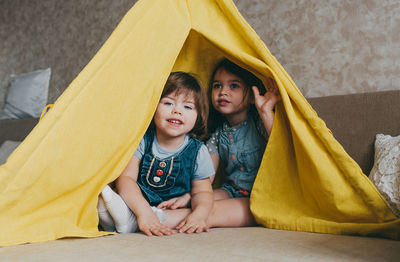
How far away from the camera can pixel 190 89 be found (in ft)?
3.96

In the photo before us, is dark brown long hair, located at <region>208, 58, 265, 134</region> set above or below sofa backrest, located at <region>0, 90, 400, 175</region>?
above

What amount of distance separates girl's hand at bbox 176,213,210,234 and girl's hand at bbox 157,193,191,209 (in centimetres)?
11

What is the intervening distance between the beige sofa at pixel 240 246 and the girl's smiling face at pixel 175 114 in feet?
1.18

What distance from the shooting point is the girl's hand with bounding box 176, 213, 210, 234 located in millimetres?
987

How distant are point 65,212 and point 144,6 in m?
0.58

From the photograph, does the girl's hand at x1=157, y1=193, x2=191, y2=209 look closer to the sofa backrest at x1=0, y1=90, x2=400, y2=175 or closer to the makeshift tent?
the makeshift tent

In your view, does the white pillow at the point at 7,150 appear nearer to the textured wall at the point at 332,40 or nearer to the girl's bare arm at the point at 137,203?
the girl's bare arm at the point at 137,203

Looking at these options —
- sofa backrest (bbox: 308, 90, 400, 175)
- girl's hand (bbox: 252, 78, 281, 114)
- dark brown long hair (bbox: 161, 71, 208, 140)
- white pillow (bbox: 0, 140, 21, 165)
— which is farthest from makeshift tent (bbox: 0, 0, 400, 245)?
white pillow (bbox: 0, 140, 21, 165)

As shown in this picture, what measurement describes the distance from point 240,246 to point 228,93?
2.00 feet

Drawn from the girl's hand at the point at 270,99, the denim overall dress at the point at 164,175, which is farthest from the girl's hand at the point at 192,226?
the girl's hand at the point at 270,99

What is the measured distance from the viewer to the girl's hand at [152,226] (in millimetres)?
938

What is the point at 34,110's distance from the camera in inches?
104

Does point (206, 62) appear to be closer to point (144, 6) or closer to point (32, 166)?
point (144, 6)

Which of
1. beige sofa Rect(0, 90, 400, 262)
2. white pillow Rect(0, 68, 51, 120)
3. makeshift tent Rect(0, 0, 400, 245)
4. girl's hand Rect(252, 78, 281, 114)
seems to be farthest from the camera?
white pillow Rect(0, 68, 51, 120)
